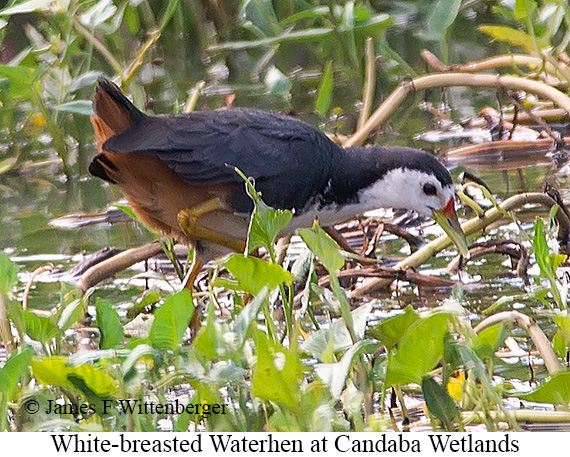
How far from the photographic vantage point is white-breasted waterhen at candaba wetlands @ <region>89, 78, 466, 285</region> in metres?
3.58

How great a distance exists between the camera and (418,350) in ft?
7.32

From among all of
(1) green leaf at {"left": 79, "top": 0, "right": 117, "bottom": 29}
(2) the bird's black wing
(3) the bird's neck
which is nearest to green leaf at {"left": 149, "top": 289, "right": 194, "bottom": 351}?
(2) the bird's black wing

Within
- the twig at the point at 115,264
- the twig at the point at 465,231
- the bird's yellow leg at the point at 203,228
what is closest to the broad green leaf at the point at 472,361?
the twig at the point at 465,231

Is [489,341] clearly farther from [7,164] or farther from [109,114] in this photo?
[7,164]

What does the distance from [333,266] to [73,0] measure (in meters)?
2.66

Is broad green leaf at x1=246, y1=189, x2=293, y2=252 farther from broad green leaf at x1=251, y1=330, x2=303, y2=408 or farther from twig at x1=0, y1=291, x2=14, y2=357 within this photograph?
twig at x1=0, y1=291, x2=14, y2=357

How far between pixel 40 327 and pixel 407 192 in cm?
165

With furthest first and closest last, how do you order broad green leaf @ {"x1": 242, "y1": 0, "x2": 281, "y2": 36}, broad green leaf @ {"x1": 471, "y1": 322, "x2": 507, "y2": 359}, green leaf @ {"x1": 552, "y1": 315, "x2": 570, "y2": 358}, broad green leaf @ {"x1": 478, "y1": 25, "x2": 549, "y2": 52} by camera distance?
broad green leaf @ {"x1": 242, "y1": 0, "x2": 281, "y2": 36}, broad green leaf @ {"x1": 478, "y1": 25, "x2": 549, "y2": 52}, green leaf @ {"x1": 552, "y1": 315, "x2": 570, "y2": 358}, broad green leaf @ {"x1": 471, "y1": 322, "x2": 507, "y2": 359}

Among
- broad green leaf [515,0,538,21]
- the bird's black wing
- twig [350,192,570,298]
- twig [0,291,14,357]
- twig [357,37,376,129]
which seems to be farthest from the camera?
twig [357,37,376,129]

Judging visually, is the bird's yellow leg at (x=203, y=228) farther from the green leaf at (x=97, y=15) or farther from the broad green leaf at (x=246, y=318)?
the broad green leaf at (x=246, y=318)

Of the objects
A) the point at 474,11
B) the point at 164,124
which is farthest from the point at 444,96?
the point at 164,124

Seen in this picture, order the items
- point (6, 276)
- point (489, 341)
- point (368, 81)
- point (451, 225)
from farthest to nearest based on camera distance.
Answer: point (368, 81) < point (451, 225) < point (6, 276) < point (489, 341)

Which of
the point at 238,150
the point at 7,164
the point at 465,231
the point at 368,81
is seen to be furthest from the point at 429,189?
the point at 7,164

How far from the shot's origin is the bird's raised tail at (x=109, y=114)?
11.7 feet
